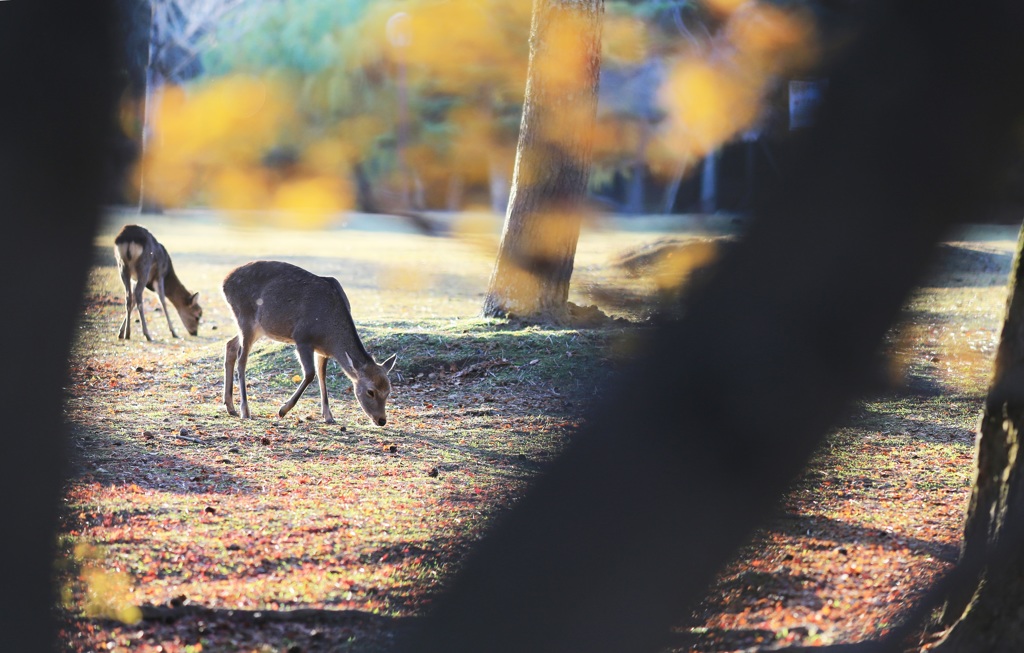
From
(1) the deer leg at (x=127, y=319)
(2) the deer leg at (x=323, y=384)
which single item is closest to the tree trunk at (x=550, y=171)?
(2) the deer leg at (x=323, y=384)

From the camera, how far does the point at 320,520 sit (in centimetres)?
553

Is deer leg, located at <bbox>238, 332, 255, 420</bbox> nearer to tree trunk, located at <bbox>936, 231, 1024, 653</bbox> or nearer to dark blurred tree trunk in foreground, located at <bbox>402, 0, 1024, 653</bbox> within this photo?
tree trunk, located at <bbox>936, 231, 1024, 653</bbox>

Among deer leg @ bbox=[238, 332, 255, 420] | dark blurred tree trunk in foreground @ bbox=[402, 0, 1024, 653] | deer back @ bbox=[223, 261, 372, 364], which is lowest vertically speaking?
deer leg @ bbox=[238, 332, 255, 420]

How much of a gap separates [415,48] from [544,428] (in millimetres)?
5039

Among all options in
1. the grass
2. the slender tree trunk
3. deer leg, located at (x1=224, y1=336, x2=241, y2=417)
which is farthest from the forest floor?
the slender tree trunk

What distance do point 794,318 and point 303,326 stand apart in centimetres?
680

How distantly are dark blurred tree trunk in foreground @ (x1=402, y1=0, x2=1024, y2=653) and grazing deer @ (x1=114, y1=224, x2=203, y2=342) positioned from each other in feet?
38.8

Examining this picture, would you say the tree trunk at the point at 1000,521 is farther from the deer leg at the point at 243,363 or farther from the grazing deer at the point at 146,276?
the grazing deer at the point at 146,276

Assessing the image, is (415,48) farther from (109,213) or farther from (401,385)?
(401,385)

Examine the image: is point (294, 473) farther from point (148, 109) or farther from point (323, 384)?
point (148, 109)

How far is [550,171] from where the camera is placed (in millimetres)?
11188

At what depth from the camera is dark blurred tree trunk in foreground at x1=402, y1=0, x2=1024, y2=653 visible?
5.07 feet

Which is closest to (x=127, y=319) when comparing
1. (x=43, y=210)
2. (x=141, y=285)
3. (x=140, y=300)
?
(x=140, y=300)

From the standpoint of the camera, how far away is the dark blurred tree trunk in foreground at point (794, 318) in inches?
60.9
